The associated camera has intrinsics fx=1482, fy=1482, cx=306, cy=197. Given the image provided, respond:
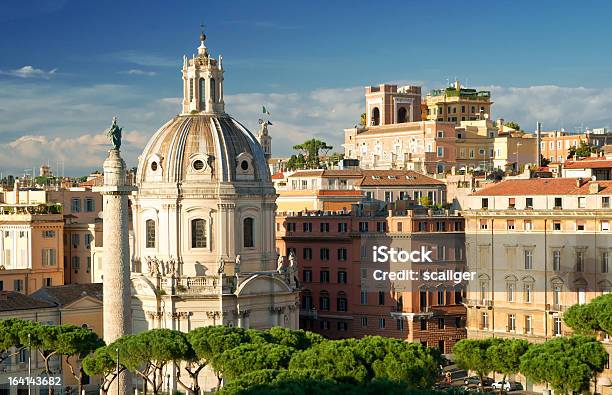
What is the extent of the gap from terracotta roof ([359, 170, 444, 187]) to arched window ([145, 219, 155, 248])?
2696cm

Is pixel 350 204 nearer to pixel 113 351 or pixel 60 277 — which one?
pixel 60 277

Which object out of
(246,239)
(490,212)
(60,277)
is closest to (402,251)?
(490,212)

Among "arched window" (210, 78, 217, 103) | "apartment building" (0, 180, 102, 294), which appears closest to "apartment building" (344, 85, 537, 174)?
"apartment building" (0, 180, 102, 294)

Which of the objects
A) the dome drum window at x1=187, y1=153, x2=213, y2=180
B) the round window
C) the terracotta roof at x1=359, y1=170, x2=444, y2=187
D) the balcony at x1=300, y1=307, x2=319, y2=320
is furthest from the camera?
the terracotta roof at x1=359, y1=170, x2=444, y2=187

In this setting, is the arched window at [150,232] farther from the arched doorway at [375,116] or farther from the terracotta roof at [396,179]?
the arched doorway at [375,116]

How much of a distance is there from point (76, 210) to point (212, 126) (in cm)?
1990

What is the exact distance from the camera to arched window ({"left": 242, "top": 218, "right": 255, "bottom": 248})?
298 feet

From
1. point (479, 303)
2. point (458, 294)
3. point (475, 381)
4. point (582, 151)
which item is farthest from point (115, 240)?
point (582, 151)

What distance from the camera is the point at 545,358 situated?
223 ft

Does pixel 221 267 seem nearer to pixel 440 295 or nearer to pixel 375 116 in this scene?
pixel 440 295

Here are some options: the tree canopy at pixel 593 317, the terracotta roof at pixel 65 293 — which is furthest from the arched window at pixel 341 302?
the tree canopy at pixel 593 317

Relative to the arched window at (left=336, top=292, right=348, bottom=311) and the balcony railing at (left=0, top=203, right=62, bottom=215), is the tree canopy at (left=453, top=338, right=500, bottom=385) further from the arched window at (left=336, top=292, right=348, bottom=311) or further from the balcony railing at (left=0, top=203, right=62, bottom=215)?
the balcony railing at (left=0, top=203, right=62, bottom=215)

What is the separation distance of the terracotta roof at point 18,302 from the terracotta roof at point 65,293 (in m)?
0.60

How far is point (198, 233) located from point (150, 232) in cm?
319
